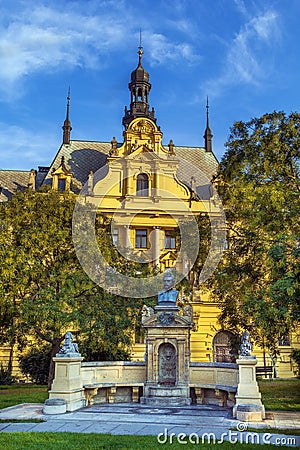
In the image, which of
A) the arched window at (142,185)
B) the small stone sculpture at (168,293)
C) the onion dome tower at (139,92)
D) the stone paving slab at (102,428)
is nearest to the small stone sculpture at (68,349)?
the stone paving slab at (102,428)

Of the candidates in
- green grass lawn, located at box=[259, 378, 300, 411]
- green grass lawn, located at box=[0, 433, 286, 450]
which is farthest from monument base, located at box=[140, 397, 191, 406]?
green grass lawn, located at box=[0, 433, 286, 450]

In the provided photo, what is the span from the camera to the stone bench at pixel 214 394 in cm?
1538

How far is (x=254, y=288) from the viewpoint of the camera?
71.8 ft

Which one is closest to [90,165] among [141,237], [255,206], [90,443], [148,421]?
[141,237]

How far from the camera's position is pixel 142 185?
121 ft

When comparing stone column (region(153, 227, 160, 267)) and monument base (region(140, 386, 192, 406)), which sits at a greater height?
stone column (region(153, 227, 160, 267))

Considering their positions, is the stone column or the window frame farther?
the window frame

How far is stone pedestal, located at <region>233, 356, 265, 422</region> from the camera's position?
1262cm

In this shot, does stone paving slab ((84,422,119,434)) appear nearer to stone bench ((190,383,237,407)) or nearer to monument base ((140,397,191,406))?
monument base ((140,397,191,406))

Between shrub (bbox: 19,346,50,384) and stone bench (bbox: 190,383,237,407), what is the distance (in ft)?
40.5

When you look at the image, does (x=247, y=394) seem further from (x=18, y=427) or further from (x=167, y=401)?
(x=18, y=427)

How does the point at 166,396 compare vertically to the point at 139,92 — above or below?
below

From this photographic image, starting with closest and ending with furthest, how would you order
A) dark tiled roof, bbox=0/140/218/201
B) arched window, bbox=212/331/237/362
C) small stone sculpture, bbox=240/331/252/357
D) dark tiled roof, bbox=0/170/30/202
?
small stone sculpture, bbox=240/331/252/357, arched window, bbox=212/331/237/362, dark tiled roof, bbox=0/170/30/202, dark tiled roof, bbox=0/140/218/201

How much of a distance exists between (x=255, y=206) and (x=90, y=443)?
1356 cm
